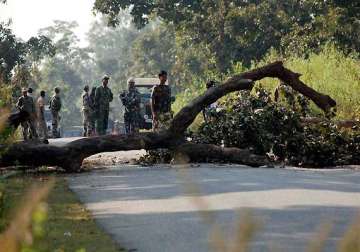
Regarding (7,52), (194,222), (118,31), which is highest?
(118,31)

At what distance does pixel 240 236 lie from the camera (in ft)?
4.09

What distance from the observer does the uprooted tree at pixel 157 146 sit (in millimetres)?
13586

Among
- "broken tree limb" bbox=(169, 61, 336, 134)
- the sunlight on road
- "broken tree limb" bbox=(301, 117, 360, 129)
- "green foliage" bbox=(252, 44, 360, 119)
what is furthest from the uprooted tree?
"green foliage" bbox=(252, 44, 360, 119)

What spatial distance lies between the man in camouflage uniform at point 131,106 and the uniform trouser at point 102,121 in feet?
2.43

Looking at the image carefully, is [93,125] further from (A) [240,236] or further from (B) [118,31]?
(B) [118,31]

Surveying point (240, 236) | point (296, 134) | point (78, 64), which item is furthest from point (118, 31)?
point (240, 236)

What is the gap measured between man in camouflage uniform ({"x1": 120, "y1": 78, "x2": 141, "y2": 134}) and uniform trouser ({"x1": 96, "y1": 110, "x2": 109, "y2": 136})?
74 cm

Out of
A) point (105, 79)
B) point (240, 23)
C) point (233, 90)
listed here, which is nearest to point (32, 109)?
point (105, 79)

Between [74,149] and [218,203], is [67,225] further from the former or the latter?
[74,149]

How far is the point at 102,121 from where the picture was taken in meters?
26.0

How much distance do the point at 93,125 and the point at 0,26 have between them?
15353mm

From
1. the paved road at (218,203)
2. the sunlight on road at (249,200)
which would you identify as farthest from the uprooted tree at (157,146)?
the sunlight on road at (249,200)

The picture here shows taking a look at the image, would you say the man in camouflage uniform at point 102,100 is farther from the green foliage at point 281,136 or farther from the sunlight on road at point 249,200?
the sunlight on road at point 249,200

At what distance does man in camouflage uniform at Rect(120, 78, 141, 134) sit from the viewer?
2497 cm
